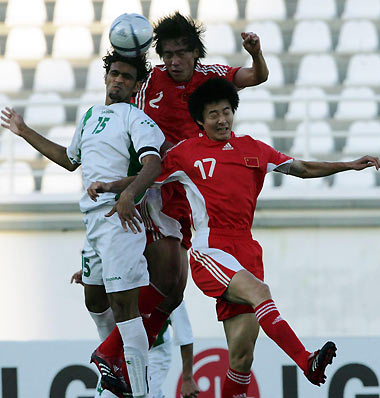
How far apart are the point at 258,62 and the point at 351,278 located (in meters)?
3.53

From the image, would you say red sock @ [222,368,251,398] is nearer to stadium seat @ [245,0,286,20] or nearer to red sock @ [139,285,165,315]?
red sock @ [139,285,165,315]

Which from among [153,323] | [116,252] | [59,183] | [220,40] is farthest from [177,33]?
[220,40]

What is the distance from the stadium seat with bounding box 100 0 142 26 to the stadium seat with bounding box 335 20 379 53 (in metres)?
2.26

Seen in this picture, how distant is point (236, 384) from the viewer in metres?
4.45

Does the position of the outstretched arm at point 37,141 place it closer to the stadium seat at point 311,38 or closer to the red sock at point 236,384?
the red sock at point 236,384

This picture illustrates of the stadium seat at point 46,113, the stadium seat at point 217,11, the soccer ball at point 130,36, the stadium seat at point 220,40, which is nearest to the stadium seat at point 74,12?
the stadium seat at point 46,113

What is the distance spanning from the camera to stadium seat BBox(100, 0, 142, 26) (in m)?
10.5

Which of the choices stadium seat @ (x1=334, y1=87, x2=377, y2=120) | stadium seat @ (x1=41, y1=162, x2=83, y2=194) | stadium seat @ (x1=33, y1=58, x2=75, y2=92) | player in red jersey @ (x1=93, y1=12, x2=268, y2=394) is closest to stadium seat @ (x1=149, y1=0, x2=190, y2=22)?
stadium seat @ (x1=33, y1=58, x2=75, y2=92)

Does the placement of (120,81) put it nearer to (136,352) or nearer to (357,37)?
(136,352)

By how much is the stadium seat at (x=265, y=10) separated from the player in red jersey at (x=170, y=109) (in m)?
5.71

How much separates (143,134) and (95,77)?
5.73 m

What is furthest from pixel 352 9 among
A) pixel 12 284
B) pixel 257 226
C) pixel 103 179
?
pixel 103 179

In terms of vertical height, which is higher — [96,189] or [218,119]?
[218,119]

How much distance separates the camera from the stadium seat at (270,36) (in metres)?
9.99
